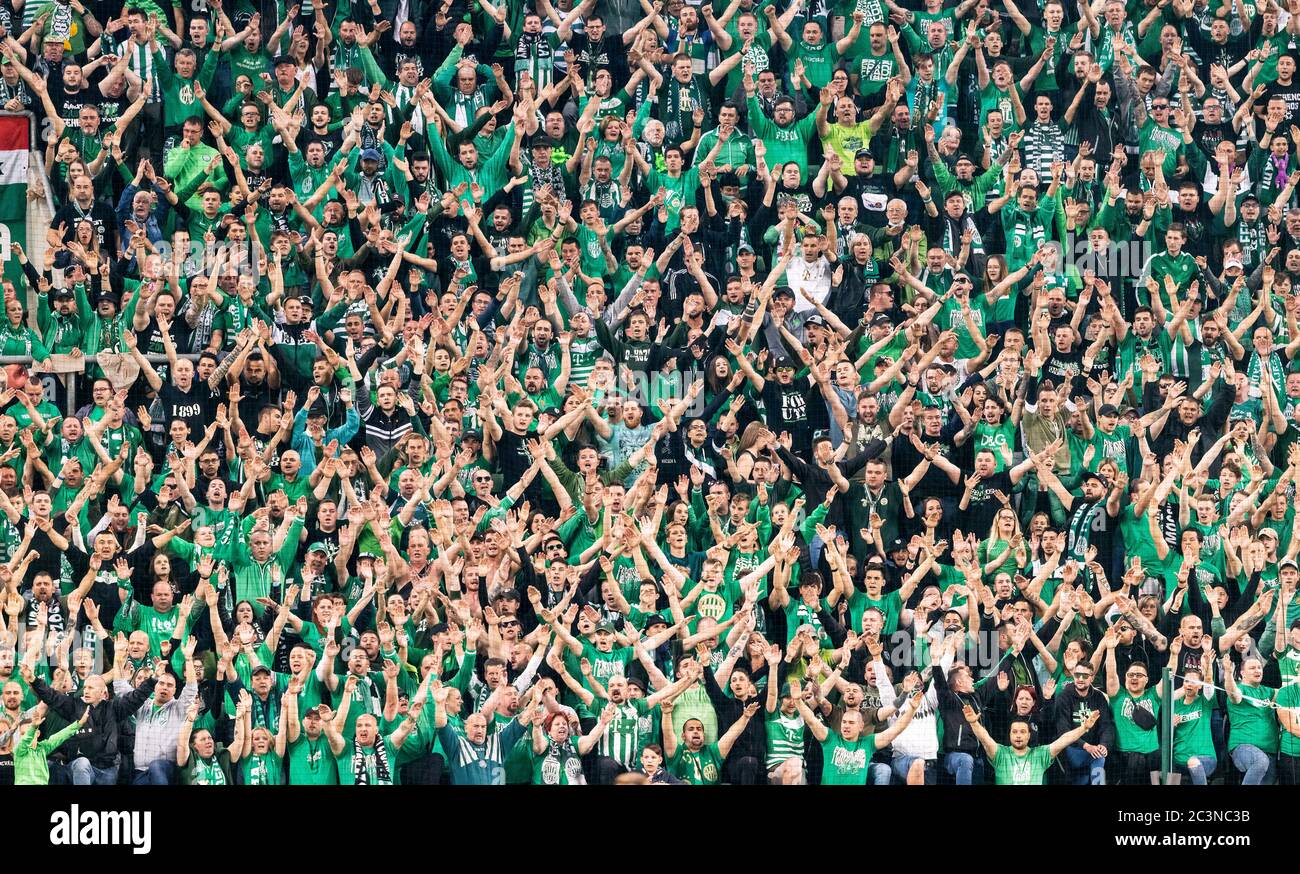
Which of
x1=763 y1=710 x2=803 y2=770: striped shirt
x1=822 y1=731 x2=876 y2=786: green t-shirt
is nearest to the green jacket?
x1=763 y1=710 x2=803 y2=770: striped shirt

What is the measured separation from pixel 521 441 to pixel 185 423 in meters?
1.49

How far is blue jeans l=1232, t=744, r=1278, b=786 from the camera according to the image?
378 inches

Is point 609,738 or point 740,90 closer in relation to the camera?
point 609,738

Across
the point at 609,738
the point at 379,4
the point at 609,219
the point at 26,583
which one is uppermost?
the point at 379,4

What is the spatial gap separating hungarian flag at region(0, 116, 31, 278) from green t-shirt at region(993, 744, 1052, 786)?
4877 mm

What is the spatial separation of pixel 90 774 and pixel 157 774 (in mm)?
286

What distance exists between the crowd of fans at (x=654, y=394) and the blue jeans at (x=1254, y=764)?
0.07 feet

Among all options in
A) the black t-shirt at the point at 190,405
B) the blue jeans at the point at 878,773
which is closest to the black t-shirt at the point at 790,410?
the blue jeans at the point at 878,773

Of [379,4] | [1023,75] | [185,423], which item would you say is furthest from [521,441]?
[1023,75]

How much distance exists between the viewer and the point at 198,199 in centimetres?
1009

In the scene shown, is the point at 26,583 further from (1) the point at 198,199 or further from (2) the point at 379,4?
(2) the point at 379,4

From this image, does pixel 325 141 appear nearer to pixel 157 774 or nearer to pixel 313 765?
pixel 313 765

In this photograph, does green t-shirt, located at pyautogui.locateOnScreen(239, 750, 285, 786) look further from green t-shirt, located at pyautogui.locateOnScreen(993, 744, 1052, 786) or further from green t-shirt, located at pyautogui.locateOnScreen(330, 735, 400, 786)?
green t-shirt, located at pyautogui.locateOnScreen(993, 744, 1052, 786)

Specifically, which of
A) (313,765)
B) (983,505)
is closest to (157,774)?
(313,765)
